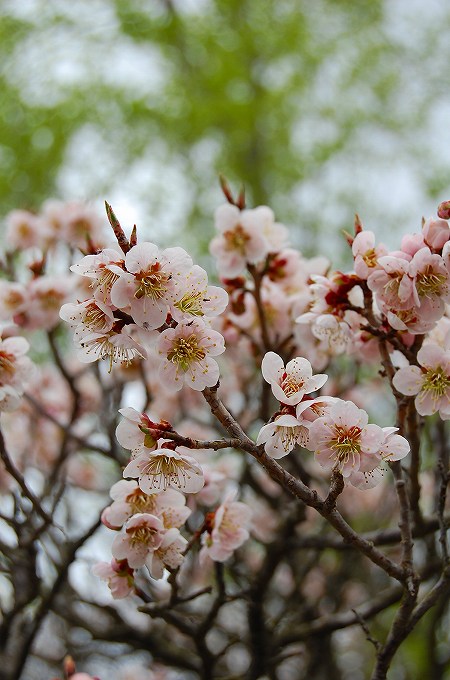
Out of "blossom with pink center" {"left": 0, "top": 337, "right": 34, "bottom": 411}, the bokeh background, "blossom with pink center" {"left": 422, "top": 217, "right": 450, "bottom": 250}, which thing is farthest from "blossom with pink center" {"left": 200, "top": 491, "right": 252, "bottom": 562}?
the bokeh background

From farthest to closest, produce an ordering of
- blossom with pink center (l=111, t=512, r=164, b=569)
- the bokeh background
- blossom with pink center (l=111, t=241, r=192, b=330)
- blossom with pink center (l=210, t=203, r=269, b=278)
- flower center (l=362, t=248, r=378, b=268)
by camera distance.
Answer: the bokeh background → blossom with pink center (l=210, t=203, r=269, b=278) → flower center (l=362, t=248, r=378, b=268) → blossom with pink center (l=111, t=512, r=164, b=569) → blossom with pink center (l=111, t=241, r=192, b=330)

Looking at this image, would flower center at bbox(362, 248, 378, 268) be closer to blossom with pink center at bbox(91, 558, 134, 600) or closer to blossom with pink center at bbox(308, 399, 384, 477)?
blossom with pink center at bbox(308, 399, 384, 477)

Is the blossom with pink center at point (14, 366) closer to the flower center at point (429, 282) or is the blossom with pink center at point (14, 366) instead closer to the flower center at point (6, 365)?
the flower center at point (6, 365)

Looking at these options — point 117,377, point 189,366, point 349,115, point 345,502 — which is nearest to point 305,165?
point 349,115

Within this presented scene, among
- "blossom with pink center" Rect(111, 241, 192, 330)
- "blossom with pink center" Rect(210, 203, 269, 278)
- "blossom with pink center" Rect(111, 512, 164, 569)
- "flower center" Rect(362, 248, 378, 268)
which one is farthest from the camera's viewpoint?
"blossom with pink center" Rect(210, 203, 269, 278)

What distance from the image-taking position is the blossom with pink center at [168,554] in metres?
1.19

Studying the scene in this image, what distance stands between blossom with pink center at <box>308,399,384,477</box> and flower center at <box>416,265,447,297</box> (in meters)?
0.28

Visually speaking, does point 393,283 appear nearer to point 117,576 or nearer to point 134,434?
point 134,434

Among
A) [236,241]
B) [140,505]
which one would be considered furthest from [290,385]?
[236,241]

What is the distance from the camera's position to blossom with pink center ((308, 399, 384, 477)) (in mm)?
1078

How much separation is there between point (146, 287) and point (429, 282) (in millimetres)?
499

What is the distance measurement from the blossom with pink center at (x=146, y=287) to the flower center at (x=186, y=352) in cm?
5

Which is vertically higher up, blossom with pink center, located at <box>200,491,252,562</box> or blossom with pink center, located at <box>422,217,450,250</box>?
blossom with pink center, located at <box>422,217,450,250</box>

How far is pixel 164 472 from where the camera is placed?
1.09 meters
